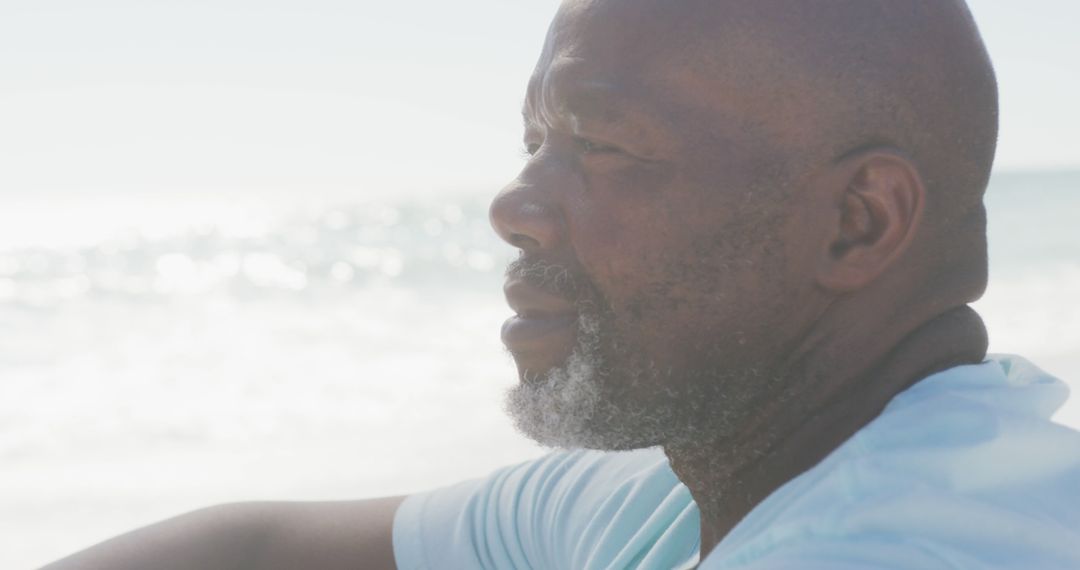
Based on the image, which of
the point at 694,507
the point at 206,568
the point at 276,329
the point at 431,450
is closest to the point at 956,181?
the point at 694,507

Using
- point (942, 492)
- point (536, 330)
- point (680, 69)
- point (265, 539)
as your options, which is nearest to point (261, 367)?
point (265, 539)

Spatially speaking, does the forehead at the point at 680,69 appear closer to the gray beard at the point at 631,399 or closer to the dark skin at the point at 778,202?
the dark skin at the point at 778,202

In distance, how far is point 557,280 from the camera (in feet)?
4.88

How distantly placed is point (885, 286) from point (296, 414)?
515 cm

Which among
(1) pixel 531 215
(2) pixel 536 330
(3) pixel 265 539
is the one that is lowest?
(3) pixel 265 539

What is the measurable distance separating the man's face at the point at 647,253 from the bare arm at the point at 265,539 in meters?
0.50

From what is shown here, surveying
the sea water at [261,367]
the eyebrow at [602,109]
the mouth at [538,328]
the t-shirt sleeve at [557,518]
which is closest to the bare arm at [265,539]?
the t-shirt sleeve at [557,518]

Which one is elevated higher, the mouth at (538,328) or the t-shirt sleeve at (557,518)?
the mouth at (538,328)

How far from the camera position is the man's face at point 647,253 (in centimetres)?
143

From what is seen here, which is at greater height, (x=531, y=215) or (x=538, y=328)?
(x=531, y=215)

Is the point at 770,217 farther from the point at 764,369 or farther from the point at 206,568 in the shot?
the point at 206,568

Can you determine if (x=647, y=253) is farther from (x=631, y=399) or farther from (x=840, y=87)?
(x=840, y=87)

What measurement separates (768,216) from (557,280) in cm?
26

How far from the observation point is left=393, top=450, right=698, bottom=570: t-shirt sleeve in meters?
1.63
